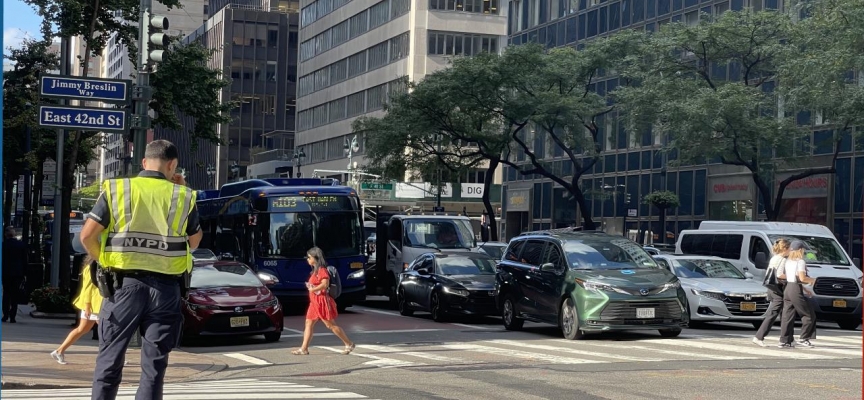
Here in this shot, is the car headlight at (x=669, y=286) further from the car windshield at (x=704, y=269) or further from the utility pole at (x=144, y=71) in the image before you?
the utility pole at (x=144, y=71)

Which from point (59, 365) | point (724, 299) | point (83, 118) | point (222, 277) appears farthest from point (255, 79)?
point (59, 365)

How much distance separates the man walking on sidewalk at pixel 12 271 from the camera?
Answer: 23.8 m

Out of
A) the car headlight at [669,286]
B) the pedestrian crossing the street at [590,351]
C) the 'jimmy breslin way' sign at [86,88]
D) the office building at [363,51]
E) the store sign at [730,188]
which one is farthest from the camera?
the office building at [363,51]

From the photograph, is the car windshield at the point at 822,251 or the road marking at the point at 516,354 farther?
the car windshield at the point at 822,251

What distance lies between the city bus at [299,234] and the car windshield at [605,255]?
9727 mm

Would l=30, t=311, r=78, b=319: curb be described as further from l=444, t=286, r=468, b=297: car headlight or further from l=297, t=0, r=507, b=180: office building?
l=297, t=0, r=507, b=180: office building

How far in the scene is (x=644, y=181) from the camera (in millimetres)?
57750

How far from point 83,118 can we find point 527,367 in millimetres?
7727

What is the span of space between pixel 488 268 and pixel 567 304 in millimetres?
6820

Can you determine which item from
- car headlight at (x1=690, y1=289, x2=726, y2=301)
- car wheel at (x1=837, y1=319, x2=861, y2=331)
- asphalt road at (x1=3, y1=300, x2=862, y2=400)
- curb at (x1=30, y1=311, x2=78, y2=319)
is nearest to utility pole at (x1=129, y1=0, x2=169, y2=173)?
asphalt road at (x1=3, y1=300, x2=862, y2=400)

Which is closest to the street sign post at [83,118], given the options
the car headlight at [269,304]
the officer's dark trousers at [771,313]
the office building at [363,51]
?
the car headlight at [269,304]

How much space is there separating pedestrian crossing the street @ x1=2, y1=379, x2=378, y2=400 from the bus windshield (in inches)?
665

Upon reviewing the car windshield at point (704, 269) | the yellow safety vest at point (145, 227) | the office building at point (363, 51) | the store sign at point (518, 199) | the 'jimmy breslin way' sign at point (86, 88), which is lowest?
the car windshield at point (704, 269)

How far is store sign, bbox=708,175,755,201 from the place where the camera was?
50469mm
